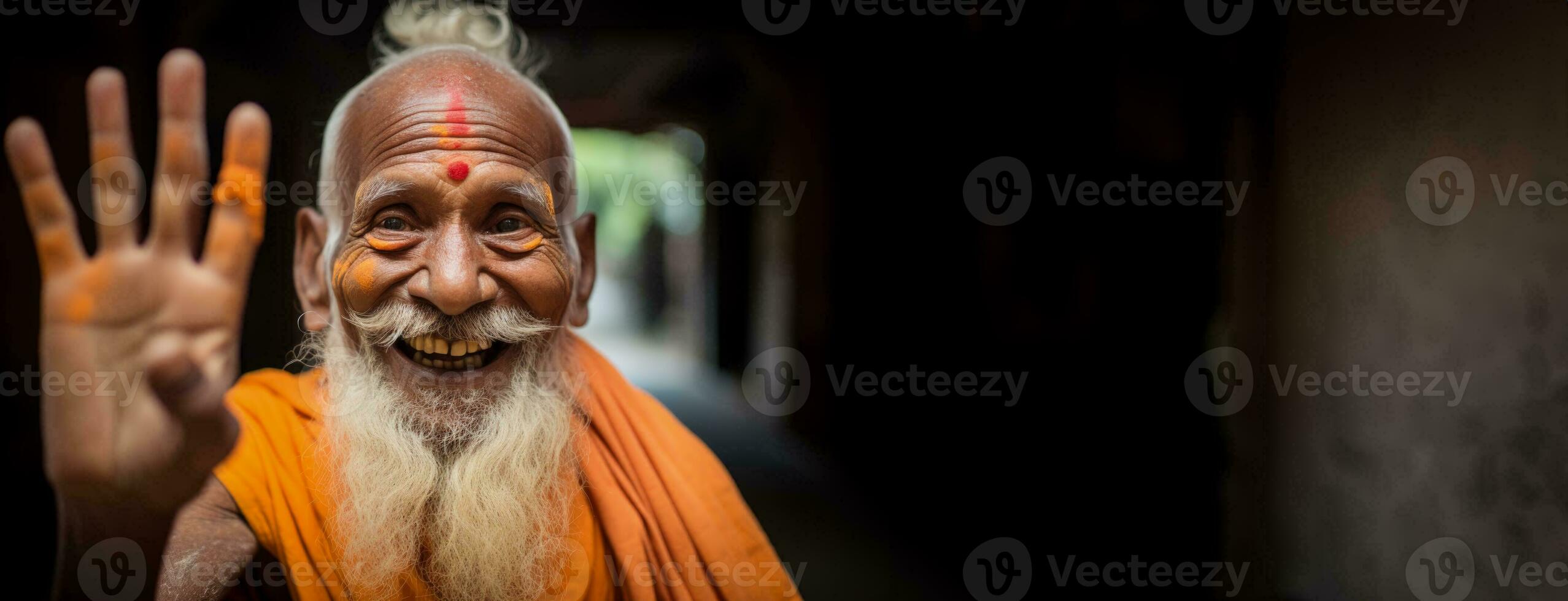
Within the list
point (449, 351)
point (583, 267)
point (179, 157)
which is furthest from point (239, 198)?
point (583, 267)

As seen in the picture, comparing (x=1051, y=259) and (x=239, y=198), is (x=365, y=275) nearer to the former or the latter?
(x=239, y=198)

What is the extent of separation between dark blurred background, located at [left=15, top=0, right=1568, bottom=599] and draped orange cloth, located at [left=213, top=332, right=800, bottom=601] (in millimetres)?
255

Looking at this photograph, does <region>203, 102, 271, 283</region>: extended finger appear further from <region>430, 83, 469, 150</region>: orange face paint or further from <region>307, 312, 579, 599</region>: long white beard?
<region>430, 83, 469, 150</region>: orange face paint

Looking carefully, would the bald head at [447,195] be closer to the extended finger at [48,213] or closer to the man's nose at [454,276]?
the man's nose at [454,276]

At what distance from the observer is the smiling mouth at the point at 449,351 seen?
1.38 meters

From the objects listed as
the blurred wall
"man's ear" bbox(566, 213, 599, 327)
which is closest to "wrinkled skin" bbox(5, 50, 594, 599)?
"man's ear" bbox(566, 213, 599, 327)

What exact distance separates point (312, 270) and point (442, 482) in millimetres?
484

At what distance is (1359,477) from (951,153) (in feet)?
3.69

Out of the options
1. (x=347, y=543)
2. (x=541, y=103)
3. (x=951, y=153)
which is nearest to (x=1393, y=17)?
(x=951, y=153)

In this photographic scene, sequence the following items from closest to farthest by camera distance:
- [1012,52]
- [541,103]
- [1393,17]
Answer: [541,103] < [1393,17] < [1012,52]

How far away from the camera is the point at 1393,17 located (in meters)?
1.72

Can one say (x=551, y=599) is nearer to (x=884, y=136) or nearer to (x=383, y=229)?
(x=383, y=229)

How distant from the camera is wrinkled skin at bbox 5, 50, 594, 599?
1.29 m

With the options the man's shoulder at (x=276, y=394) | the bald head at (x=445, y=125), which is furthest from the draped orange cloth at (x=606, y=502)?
the bald head at (x=445, y=125)
